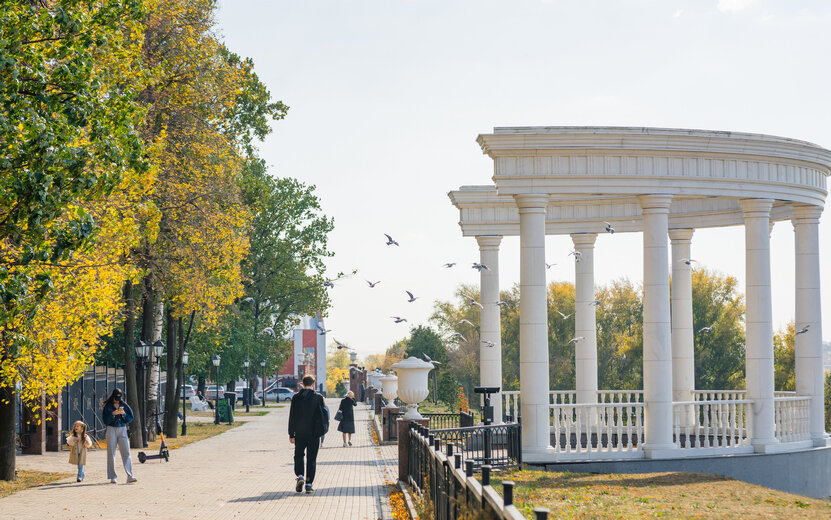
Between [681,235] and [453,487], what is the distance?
20.0m

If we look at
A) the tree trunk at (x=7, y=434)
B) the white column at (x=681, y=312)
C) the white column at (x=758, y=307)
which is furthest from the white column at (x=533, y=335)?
the tree trunk at (x=7, y=434)

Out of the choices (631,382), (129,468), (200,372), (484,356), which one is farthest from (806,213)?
(631,382)

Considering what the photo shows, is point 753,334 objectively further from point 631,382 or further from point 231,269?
point 631,382

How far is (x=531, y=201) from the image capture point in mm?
20922

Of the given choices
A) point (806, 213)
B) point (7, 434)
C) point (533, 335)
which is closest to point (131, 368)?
point (7, 434)

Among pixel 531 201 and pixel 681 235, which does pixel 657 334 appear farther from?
pixel 681 235

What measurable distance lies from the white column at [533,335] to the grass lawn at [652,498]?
851mm

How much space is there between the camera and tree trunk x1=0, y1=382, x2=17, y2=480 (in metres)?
20.5

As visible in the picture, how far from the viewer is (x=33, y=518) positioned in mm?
14703

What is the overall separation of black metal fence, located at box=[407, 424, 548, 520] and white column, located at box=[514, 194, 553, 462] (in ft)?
14.2

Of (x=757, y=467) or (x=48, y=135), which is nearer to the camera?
(x=48, y=135)

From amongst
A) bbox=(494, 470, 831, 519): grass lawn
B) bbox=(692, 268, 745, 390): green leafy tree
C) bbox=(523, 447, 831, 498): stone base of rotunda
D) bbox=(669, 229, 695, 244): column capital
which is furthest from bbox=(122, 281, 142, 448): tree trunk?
bbox=(692, 268, 745, 390): green leafy tree

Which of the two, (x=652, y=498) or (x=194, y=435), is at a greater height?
(x=652, y=498)

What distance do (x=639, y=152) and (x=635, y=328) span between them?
54.1 metres
